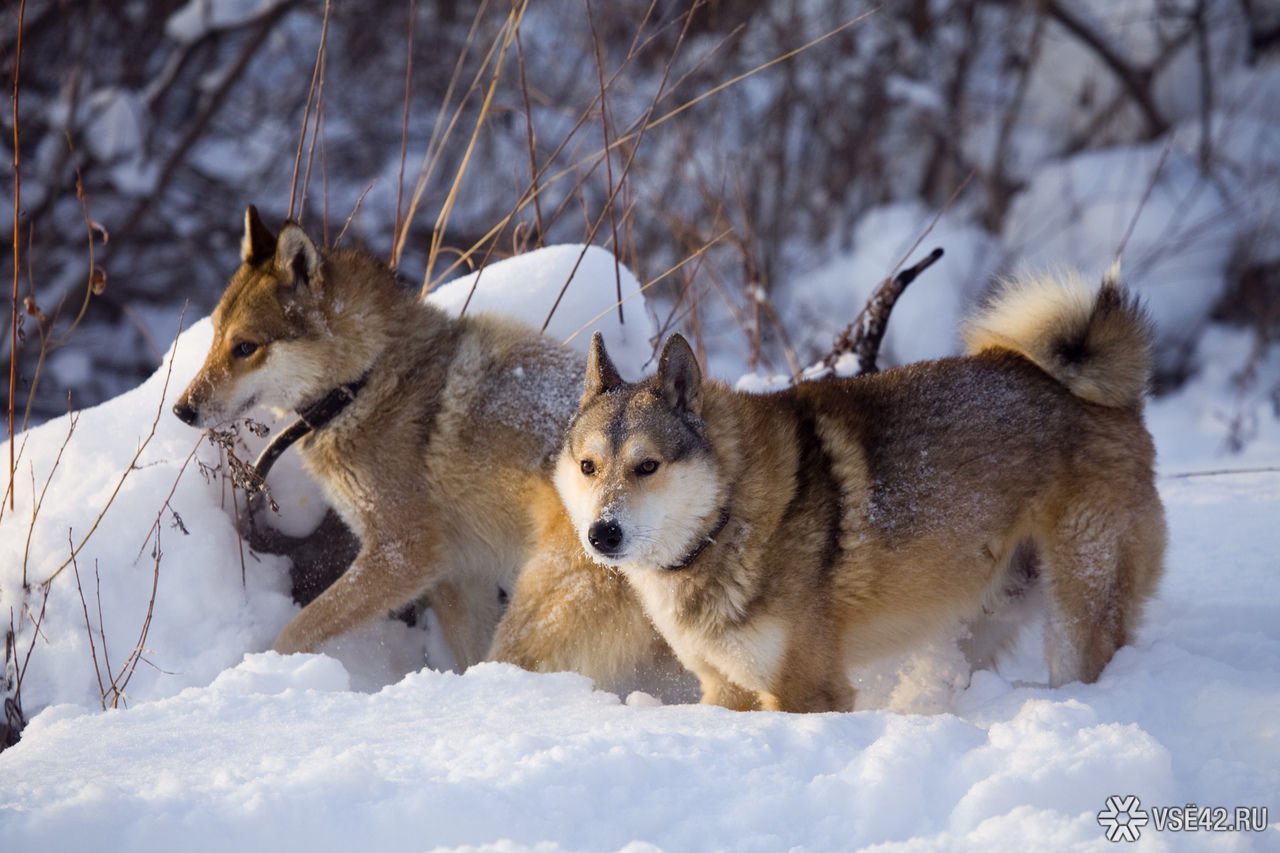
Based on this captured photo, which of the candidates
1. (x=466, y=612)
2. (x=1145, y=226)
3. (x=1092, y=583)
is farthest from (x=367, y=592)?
(x=1145, y=226)

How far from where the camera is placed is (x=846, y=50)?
1127 cm

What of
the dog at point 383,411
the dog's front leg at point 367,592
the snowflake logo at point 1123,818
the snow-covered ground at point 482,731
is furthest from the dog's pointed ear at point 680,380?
the snowflake logo at point 1123,818

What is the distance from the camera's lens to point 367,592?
144 inches

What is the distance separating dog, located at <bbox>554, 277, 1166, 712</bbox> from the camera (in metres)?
2.97

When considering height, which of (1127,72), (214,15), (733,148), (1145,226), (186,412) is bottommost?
(186,412)

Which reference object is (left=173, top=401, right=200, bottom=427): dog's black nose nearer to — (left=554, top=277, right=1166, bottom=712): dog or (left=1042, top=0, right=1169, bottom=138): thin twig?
(left=554, top=277, right=1166, bottom=712): dog

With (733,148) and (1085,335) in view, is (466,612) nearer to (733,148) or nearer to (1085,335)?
(1085,335)

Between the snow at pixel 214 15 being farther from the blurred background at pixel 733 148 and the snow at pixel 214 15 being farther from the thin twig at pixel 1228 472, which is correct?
the thin twig at pixel 1228 472

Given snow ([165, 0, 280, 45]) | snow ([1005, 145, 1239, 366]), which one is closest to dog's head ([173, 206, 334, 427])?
snow ([165, 0, 280, 45])

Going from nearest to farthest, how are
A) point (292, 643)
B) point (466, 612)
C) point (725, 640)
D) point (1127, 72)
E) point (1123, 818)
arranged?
point (1123, 818)
point (725, 640)
point (292, 643)
point (466, 612)
point (1127, 72)

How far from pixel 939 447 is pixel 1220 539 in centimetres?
172

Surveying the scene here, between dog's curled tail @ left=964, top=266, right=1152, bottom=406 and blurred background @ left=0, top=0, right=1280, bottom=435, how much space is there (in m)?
4.52

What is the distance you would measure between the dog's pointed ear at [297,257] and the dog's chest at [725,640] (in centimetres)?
158

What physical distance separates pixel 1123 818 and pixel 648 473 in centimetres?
135
